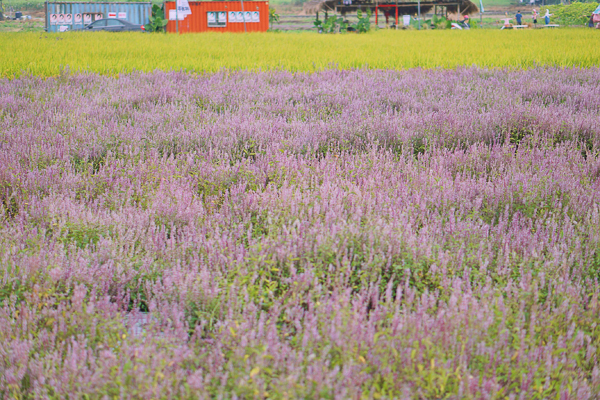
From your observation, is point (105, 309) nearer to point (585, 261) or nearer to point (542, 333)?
point (542, 333)

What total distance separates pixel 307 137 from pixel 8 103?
3718mm

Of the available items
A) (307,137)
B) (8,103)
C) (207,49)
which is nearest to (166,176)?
(307,137)

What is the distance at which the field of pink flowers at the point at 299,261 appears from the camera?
58.7 inches

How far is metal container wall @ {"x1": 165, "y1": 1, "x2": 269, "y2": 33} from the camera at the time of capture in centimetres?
3136

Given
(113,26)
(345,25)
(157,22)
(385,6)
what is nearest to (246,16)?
(157,22)

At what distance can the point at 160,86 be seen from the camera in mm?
6883

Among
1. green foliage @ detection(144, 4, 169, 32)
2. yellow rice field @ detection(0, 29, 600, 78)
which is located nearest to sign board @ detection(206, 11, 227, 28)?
green foliage @ detection(144, 4, 169, 32)

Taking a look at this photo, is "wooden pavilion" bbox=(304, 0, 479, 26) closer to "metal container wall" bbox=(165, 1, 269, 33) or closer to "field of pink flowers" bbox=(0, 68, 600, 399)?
"metal container wall" bbox=(165, 1, 269, 33)

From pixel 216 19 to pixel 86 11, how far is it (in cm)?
995

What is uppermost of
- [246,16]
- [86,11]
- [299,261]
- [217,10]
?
[86,11]

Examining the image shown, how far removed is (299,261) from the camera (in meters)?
2.26

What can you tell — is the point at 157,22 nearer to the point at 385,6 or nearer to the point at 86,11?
the point at 86,11

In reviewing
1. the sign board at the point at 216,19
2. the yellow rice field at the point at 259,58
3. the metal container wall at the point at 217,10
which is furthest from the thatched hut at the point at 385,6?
the yellow rice field at the point at 259,58

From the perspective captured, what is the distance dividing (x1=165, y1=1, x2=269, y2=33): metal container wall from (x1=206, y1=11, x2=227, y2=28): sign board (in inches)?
4.9
